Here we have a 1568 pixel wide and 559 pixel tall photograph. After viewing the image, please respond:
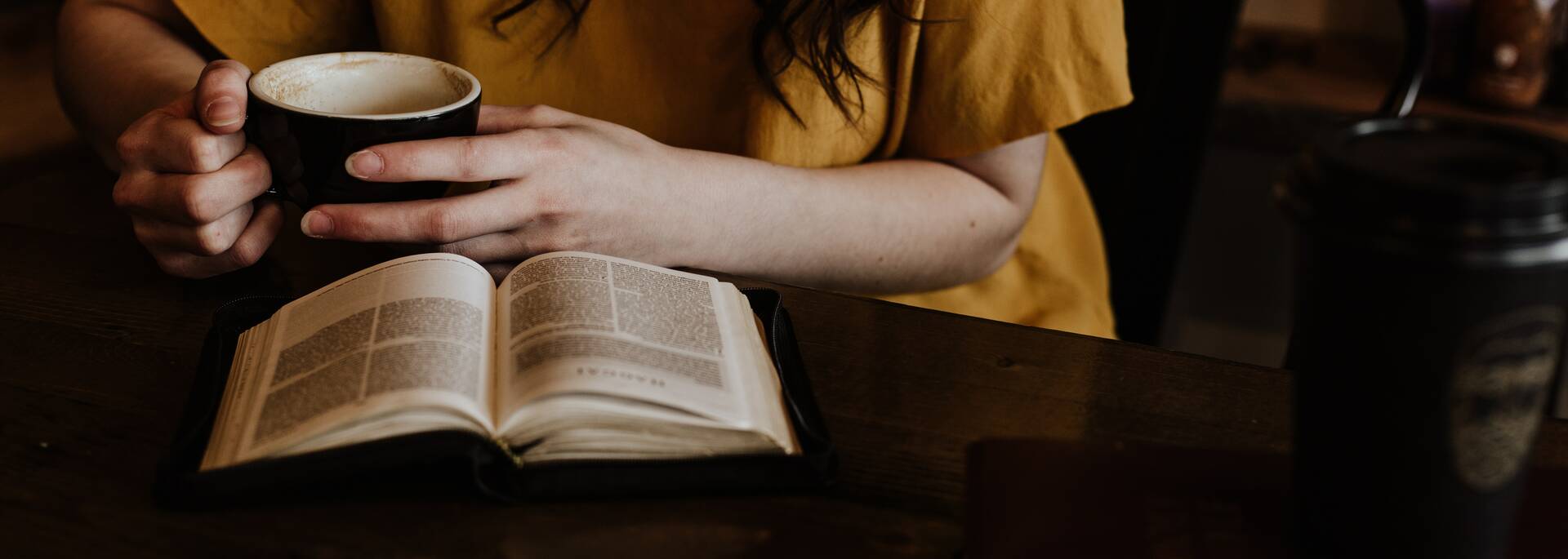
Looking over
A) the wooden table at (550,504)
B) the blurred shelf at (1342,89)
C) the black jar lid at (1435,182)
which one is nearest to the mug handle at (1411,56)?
the wooden table at (550,504)

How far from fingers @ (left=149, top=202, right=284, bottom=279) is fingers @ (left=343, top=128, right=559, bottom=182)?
108mm

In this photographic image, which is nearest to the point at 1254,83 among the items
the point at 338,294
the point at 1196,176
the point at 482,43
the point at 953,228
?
the point at 1196,176

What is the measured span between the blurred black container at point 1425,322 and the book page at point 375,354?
13.3 inches

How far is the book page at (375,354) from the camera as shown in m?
0.48

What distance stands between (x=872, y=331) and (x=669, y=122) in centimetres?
35

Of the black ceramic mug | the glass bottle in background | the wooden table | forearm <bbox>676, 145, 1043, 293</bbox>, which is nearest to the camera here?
the wooden table

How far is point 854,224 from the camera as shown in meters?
0.83

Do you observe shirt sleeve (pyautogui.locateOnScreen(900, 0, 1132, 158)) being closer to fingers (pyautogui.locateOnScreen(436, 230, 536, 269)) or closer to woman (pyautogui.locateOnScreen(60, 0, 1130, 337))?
woman (pyautogui.locateOnScreen(60, 0, 1130, 337))

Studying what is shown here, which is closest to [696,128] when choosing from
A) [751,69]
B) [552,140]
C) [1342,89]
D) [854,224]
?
[751,69]

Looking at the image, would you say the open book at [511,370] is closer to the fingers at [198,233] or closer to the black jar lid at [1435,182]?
the fingers at [198,233]

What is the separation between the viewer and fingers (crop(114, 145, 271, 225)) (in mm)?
623

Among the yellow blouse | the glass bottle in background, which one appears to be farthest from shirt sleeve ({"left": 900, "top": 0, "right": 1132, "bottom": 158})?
the glass bottle in background

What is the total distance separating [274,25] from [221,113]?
381 mm

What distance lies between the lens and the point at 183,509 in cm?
48
